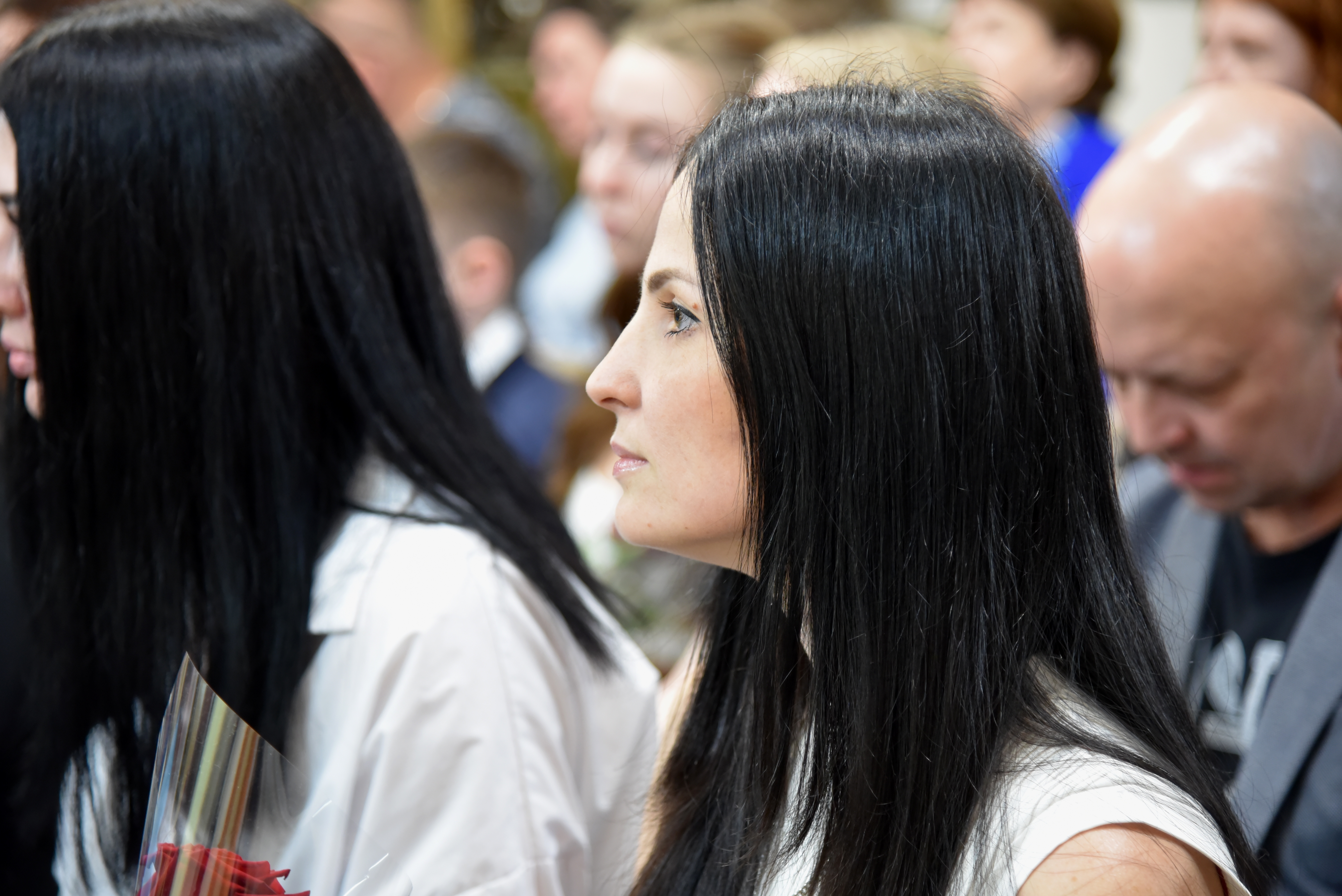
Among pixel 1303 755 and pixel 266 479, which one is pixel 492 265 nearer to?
pixel 266 479

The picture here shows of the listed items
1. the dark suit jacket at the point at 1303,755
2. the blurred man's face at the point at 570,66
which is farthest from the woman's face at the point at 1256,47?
the blurred man's face at the point at 570,66

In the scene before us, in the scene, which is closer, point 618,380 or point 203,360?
point 618,380

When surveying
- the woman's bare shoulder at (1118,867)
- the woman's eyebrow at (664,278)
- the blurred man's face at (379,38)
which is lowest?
the woman's bare shoulder at (1118,867)

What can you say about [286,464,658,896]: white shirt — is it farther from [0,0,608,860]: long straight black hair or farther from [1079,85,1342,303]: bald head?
[1079,85,1342,303]: bald head

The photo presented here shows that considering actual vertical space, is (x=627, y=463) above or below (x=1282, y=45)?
below

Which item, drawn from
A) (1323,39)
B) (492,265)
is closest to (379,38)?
(492,265)

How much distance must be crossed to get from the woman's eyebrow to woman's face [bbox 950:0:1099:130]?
88.3 inches

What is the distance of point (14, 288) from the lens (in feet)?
4.75

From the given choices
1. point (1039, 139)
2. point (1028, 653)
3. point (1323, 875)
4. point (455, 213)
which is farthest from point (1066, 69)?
point (1028, 653)

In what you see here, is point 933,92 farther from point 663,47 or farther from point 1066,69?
point 1066,69

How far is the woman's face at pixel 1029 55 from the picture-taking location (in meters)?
3.14

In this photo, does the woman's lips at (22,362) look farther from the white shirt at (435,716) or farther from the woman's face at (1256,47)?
the woman's face at (1256,47)

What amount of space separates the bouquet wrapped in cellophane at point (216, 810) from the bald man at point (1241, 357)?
124cm

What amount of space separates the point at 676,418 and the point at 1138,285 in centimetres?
107
